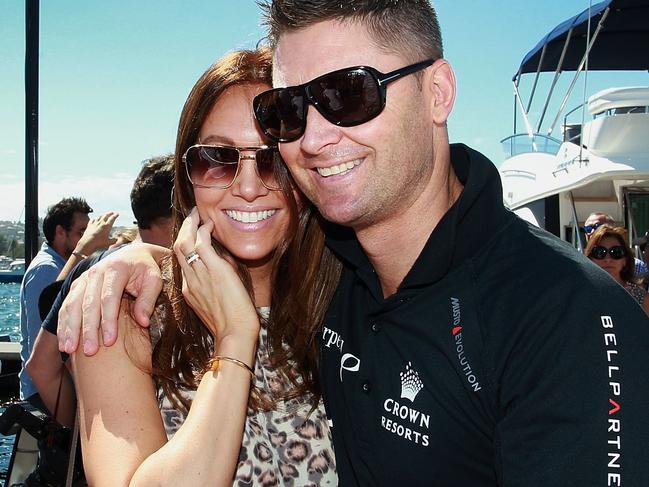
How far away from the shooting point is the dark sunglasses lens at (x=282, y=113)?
7.07 ft

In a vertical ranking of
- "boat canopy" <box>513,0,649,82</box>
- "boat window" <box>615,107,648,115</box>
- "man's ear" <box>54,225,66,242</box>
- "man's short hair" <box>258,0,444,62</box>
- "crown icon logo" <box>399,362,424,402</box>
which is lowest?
"crown icon logo" <box>399,362,424,402</box>

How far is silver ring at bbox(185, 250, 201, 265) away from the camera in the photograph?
2.38 m

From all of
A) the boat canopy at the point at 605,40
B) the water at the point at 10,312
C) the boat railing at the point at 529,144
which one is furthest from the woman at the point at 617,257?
the boat canopy at the point at 605,40

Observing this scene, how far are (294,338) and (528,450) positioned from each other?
1.10 metres

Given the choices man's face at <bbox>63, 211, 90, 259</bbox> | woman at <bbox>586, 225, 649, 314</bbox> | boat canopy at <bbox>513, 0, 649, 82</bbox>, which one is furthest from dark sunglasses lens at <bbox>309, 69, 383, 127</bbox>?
boat canopy at <bbox>513, 0, 649, 82</bbox>

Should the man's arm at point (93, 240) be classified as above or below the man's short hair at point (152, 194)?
below

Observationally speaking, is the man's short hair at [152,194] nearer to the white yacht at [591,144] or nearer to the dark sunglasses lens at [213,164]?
the dark sunglasses lens at [213,164]

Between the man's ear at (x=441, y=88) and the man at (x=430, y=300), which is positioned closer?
the man at (x=430, y=300)

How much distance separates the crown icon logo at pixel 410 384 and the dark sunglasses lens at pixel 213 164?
3.25 feet

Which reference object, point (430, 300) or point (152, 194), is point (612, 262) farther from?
point (430, 300)

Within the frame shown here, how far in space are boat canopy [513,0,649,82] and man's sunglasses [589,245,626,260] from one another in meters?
8.82

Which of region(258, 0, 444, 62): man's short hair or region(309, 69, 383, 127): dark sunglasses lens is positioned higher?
region(258, 0, 444, 62): man's short hair

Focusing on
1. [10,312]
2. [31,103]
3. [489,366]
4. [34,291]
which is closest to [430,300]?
[489,366]

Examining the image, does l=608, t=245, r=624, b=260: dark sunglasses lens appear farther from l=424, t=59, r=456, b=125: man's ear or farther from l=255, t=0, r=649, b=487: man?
l=424, t=59, r=456, b=125: man's ear
